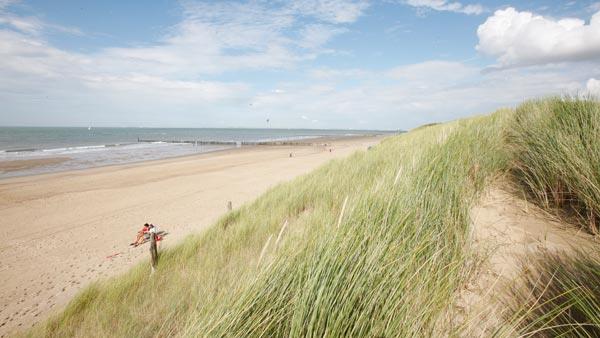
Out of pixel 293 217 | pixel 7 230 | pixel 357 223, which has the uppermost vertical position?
pixel 357 223

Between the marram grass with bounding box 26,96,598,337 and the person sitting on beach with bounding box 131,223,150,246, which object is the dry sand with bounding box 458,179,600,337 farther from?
the person sitting on beach with bounding box 131,223,150,246

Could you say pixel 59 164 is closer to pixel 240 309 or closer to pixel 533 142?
pixel 240 309

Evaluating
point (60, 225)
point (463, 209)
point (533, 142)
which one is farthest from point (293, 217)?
point (60, 225)

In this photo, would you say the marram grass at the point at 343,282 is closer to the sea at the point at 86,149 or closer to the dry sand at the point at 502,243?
the dry sand at the point at 502,243

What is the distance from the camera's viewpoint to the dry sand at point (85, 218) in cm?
578

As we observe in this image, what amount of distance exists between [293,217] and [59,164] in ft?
89.4

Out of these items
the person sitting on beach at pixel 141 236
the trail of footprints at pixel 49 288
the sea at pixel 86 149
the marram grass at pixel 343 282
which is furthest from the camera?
the sea at pixel 86 149

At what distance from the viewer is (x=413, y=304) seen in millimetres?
1499

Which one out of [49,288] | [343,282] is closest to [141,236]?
[49,288]

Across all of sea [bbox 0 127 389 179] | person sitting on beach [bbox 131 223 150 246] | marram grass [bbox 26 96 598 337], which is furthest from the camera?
sea [bbox 0 127 389 179]

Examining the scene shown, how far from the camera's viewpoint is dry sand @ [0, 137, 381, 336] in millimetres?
5781

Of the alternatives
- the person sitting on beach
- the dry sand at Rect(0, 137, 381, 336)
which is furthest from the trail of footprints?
the person sitting on beach

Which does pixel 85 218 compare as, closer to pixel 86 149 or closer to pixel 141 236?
pixel 141 236

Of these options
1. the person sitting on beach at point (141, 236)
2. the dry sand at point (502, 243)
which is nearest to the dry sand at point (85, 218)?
the person sitting on beach at point (141, 236)
